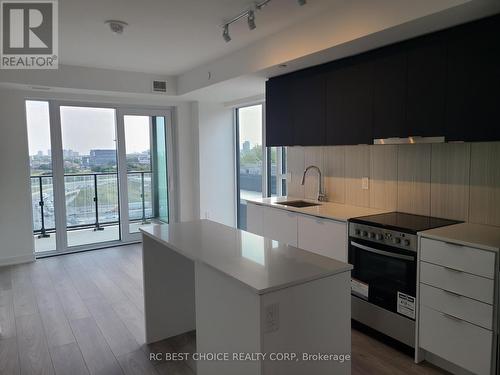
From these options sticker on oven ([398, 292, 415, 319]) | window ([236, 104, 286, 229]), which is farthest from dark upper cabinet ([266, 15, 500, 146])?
window ([236, 104, 286, 229])

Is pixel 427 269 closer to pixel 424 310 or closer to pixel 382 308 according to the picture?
pixel 424 310

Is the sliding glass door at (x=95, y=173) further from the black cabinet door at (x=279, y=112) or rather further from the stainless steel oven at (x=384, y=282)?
the stainless steel oven at (x=384, y=282)

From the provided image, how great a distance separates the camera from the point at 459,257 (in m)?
2.38

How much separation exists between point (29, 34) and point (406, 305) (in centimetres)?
411

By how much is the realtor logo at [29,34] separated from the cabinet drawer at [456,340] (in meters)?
3.70

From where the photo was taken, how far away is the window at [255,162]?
221 inches

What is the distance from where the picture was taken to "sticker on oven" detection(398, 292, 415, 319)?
273cm

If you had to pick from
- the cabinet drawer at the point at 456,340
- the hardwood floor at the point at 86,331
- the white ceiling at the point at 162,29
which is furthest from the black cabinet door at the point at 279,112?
the cabinet drawer at the point at 456,340

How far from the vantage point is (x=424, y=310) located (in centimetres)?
263

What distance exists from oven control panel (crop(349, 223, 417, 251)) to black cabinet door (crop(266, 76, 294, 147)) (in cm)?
145

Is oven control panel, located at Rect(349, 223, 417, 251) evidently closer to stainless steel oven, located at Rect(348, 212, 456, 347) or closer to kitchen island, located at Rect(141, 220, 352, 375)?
stainless steel oven, located at Rect(348, 212, 456, 347)

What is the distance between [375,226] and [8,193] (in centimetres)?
489

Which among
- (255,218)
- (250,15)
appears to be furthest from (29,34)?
(255,218)

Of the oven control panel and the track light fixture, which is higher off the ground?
the track light fixture
